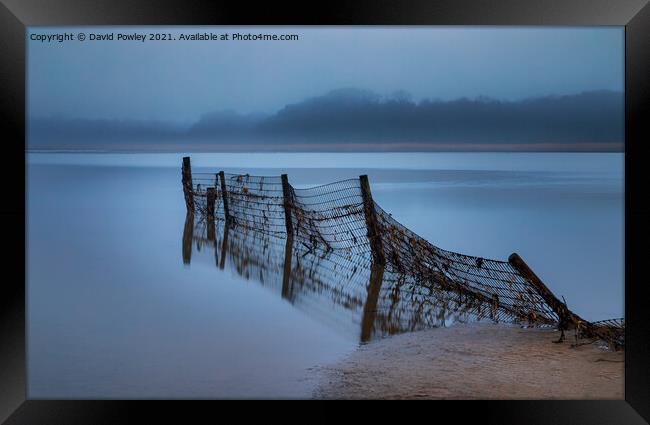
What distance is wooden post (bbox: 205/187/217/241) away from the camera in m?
7.62

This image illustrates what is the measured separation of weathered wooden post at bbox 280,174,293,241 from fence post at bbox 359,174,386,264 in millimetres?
710

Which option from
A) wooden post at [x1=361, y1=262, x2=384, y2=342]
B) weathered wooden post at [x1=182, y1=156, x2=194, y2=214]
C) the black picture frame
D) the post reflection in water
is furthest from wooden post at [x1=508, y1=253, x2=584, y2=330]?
weathered wooden post at [x1=182, y1=156, x2=194, y2=214]

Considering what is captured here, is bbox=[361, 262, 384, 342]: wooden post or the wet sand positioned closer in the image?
the wet sand

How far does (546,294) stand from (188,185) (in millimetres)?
3374

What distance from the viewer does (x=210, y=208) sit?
806 cm

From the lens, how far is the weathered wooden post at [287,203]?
6.29 meters

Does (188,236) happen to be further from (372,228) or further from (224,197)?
(372,228)

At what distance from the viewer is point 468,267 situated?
557 cm

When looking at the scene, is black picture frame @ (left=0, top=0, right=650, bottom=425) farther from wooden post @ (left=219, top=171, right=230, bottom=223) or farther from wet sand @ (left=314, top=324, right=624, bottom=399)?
wooden post @ (left=219, top=171, right=230, bottom=223)

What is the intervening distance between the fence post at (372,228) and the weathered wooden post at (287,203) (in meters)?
0.71

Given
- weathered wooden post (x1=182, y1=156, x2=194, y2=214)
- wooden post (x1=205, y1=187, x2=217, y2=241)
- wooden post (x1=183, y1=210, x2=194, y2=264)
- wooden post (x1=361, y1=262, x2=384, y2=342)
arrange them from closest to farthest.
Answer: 1. wooden post (x1=361, y1=262, x2=384, y2=342)
2. weathered wooden post (x1=182, y1=156, x2=194, y2=214)
3. wooden post (x1=183, y1=210, x2=194, y2=264)
4. wooden post (x1=205, y1=187, x2=217, y2=241)
